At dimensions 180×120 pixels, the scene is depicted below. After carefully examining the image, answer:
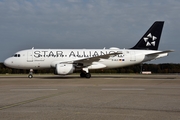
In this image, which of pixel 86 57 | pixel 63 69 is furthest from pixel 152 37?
pixel 63 69

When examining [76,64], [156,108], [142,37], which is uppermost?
[142,37]

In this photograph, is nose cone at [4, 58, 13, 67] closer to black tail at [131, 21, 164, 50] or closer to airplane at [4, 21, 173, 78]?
→ airplane at [4, 21, 173, 78]

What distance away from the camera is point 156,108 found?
8781 mm

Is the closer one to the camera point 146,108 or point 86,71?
point 146,108

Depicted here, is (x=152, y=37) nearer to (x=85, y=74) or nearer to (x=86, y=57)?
(x=86, y=57)

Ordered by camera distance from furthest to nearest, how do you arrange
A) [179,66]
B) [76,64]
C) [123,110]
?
1. [179,66]
2. [76,64]
3. [123,110]

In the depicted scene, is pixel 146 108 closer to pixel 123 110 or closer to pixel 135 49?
pixel 123 110

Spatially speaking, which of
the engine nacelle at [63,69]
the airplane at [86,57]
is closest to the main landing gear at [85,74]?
the airplane at [86,57]

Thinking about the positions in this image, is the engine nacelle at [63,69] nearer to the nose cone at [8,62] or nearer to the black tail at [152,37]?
the nose cone at [8,62]

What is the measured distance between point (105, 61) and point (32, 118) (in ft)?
79.1

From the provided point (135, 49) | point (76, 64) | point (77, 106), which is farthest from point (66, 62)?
point (77, 106)

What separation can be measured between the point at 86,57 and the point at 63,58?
262 centimetres

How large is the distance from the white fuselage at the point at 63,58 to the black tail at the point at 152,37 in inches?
46.0

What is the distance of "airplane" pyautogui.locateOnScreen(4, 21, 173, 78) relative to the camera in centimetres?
2945
